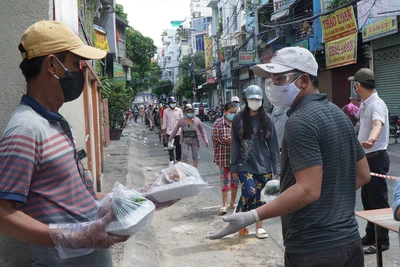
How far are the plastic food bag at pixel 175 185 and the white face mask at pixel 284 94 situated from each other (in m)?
0.75

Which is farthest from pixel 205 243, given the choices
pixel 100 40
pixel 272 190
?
pixel 100 40

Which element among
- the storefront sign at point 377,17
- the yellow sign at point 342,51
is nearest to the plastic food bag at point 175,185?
the storefront sign at point 377,17

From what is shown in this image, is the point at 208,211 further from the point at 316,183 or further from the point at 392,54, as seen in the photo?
the point at 392,54

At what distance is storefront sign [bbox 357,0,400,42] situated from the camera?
1379 cm

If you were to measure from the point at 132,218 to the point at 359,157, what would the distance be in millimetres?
1358

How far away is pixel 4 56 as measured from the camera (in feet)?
9.61

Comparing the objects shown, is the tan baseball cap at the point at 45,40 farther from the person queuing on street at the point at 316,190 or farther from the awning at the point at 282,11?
the awning at the point at 282,11

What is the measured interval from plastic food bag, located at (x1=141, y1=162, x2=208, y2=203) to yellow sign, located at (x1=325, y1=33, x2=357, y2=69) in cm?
1515

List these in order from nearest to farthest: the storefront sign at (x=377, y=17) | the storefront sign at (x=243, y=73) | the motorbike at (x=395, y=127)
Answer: the storefront sign at (x=377, y=17) < the motorbike at (x=395, y=127) < the storefront sign at (x=243, y=73)

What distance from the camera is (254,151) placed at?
5641mm

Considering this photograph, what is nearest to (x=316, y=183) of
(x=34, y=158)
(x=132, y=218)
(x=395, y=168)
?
(x=132, y=218)

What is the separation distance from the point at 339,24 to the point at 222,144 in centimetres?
1156

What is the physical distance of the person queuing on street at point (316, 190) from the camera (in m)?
2.12

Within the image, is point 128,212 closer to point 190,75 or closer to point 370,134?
point 370,134
